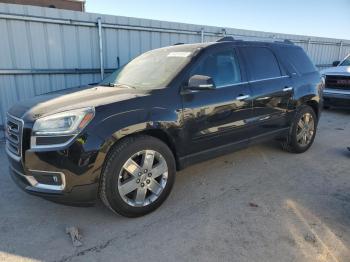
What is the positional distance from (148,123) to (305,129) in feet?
10.9

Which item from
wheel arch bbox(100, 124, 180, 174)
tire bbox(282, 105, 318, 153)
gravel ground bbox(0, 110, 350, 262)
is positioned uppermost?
wheel arch bbox(100, 124, 180, 174)

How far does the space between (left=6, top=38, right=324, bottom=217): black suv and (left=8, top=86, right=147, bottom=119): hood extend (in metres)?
0.01

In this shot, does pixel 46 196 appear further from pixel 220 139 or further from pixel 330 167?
pixel 330 167

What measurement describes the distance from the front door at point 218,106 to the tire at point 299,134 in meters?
1.25

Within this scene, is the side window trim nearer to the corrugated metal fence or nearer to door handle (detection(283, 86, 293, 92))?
door handle (detection(283, 86, 293, 92))

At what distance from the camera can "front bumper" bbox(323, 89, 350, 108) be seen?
869 centimetres

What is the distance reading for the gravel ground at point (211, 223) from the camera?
105 inches

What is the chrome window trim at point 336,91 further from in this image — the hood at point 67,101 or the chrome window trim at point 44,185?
the chrome window trim at point 44,185

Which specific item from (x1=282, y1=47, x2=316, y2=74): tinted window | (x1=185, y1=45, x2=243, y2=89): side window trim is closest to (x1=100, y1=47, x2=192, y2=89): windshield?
(x1=185, y1=45, x2=243, y2=89): side window trim

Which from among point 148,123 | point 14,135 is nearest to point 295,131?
point 148,123

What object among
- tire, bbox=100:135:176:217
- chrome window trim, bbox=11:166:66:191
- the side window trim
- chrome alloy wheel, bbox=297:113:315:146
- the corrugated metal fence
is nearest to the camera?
chrome window trim, bbox=11:166:66:191

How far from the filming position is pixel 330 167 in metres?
4.68

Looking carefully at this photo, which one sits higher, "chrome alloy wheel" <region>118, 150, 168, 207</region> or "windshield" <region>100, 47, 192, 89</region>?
"windshield" <region>100, 47, 192, 89</region>

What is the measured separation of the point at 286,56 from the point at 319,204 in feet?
8.37
